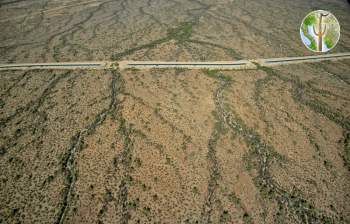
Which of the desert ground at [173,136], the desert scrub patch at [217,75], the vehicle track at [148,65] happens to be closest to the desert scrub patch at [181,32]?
the desert ground at [173,136]

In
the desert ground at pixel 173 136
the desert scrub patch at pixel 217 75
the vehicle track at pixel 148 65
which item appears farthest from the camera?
the vehicle track at pixel 148 65

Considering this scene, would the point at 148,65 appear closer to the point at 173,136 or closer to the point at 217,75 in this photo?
the point at 217,75

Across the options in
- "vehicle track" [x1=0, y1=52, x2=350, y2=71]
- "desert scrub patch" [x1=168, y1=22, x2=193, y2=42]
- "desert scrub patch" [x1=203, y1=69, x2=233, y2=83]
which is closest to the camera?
"desert scrub patch" [x1=203, y1=69, x2=233, y2=83]

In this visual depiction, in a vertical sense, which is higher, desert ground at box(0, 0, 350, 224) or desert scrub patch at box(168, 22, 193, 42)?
desert scrub patch at box(168, 22, 193, 42)

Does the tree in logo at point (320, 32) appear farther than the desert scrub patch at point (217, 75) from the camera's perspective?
Yes

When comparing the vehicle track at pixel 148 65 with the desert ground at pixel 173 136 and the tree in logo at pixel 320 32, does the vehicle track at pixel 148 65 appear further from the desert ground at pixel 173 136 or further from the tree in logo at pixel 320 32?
the tree in logo at pixel 320 32

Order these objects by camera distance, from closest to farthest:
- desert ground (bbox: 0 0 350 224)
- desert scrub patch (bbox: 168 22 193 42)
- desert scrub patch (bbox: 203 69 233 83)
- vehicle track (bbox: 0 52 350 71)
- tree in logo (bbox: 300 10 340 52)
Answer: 1. desert ground (bbox: 0 0 350 224)
2. desert scrub patch (bbox: 203 69 233 83)
3. vehicle track (bbox: 0 52 350 71)
4. tree in logo (bbox: 300 10 340 52)
5. desert scrub patch (bbox: 168 22 193 42)

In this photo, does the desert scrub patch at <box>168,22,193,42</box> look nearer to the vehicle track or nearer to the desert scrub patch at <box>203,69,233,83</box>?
the vehicle track

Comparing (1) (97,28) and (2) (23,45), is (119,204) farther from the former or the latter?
(1) (97,28)

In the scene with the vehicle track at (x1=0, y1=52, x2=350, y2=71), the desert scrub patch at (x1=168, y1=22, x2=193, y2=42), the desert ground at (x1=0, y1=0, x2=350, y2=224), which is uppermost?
the desert scrub patch at (x1=168, y1=22, x2=193, y2=42)

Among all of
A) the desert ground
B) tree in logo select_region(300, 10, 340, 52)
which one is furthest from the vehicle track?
tree in logo select_region(300, 10, 340, 52)
